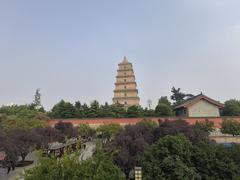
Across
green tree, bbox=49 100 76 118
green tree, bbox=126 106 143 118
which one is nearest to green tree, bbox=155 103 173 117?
green tree, bbox=126 106 143 118

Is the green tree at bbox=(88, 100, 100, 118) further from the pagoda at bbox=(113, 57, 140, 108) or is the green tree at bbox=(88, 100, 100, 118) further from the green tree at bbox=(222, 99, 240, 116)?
the green tree at bbox=(222, 99, 240, 116)

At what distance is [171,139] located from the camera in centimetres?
1396

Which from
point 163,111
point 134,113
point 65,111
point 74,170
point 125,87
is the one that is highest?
point 125,87

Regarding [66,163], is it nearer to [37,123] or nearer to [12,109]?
[37,123]

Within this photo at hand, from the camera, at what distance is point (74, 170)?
27.2 feet

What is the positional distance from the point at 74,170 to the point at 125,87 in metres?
52.9

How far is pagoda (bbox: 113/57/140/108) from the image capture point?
197 ft

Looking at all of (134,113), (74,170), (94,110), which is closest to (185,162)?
(74,170)

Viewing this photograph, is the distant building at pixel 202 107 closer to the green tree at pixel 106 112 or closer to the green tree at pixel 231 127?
the green tree at pixel 231 127

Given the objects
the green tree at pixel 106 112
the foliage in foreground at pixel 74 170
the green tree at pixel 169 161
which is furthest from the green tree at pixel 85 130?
the foliage in foreground at pixel 74 170

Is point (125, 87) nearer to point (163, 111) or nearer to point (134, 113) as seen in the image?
point (163, 111)

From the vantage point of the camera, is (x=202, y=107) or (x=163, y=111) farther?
(x=163, y=111)

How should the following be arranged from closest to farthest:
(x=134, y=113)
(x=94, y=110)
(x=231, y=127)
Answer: (x=231, y=127), (x=134, y=113), (x=94, y=110)

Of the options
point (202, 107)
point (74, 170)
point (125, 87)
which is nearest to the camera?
point (74, 170)
